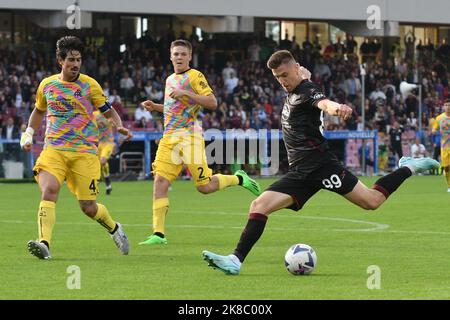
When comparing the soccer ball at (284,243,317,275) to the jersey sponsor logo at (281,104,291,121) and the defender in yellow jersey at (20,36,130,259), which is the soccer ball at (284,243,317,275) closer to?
the jersey sponsor logo at (281,104,291,121)

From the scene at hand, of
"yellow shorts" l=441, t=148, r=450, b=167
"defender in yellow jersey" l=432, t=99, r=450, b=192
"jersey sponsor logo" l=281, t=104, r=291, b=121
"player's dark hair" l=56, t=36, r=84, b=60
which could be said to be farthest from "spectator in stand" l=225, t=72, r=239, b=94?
"jersey sponsor logo" l=281, t=104, r=291, b=121

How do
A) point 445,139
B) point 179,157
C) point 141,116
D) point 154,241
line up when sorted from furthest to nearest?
1. point 141,116
2. point 445,139
3. point 179,157
4. point 154,241

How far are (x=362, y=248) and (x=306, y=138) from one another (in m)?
2.79

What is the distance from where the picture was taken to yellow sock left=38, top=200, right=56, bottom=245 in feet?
43.1

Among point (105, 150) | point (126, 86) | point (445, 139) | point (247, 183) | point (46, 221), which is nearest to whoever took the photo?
point (46, 221)

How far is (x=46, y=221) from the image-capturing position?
518 inches

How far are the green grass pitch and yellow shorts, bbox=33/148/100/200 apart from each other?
2.43 feet

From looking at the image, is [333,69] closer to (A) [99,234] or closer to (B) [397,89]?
(B) [397,89]

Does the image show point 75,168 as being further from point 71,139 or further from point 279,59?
point 279,59

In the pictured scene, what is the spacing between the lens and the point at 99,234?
16469 mm

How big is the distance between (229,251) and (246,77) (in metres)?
31.0

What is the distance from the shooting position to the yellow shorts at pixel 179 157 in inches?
602

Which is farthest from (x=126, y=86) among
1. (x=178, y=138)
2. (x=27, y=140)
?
(x=27, y=140)
